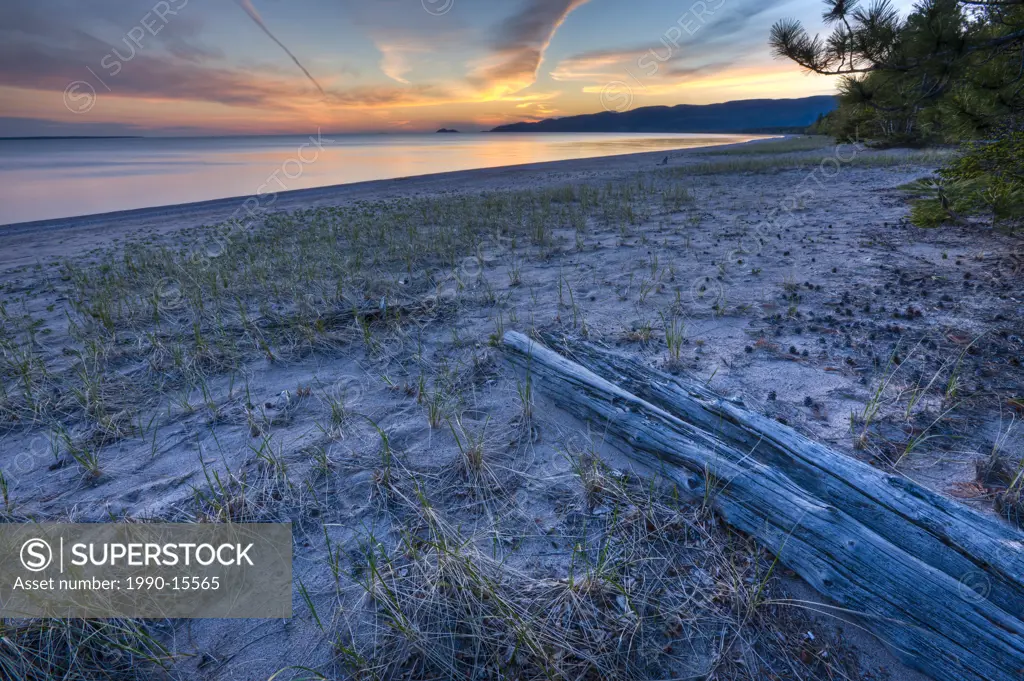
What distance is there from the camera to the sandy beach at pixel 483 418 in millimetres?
2092

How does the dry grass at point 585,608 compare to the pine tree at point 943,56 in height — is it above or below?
below

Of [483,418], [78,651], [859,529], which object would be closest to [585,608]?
[859,529]

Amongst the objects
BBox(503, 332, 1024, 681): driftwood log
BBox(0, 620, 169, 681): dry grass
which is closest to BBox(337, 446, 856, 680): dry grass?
BBox(503, 332, 1024, 681): driftwood log

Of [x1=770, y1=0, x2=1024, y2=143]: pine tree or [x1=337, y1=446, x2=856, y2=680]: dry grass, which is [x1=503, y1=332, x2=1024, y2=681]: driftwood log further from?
[x1=770, y1=0, x2=1024, y2=143]: pine tree

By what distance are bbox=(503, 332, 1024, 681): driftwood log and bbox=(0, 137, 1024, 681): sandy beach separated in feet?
0.48

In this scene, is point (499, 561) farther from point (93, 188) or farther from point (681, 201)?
point (93, 188)

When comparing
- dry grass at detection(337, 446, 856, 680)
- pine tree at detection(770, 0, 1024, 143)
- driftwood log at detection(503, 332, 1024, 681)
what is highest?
pine tree at detection(770, 0, 1024, 143)

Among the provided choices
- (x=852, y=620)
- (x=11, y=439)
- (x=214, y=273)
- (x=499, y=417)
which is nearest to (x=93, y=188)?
(x=214, y=273)

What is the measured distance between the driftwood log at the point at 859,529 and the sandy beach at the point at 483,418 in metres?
0.15

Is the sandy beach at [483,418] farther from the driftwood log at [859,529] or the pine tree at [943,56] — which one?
the pine tree at [943,56]

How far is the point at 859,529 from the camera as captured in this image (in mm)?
2133

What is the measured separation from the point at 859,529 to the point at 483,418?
8.31ft

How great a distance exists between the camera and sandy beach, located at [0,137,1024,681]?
6.86ft

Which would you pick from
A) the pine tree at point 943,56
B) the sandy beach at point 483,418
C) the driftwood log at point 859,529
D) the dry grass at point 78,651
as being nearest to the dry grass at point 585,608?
the sandy beach at point 483,418
